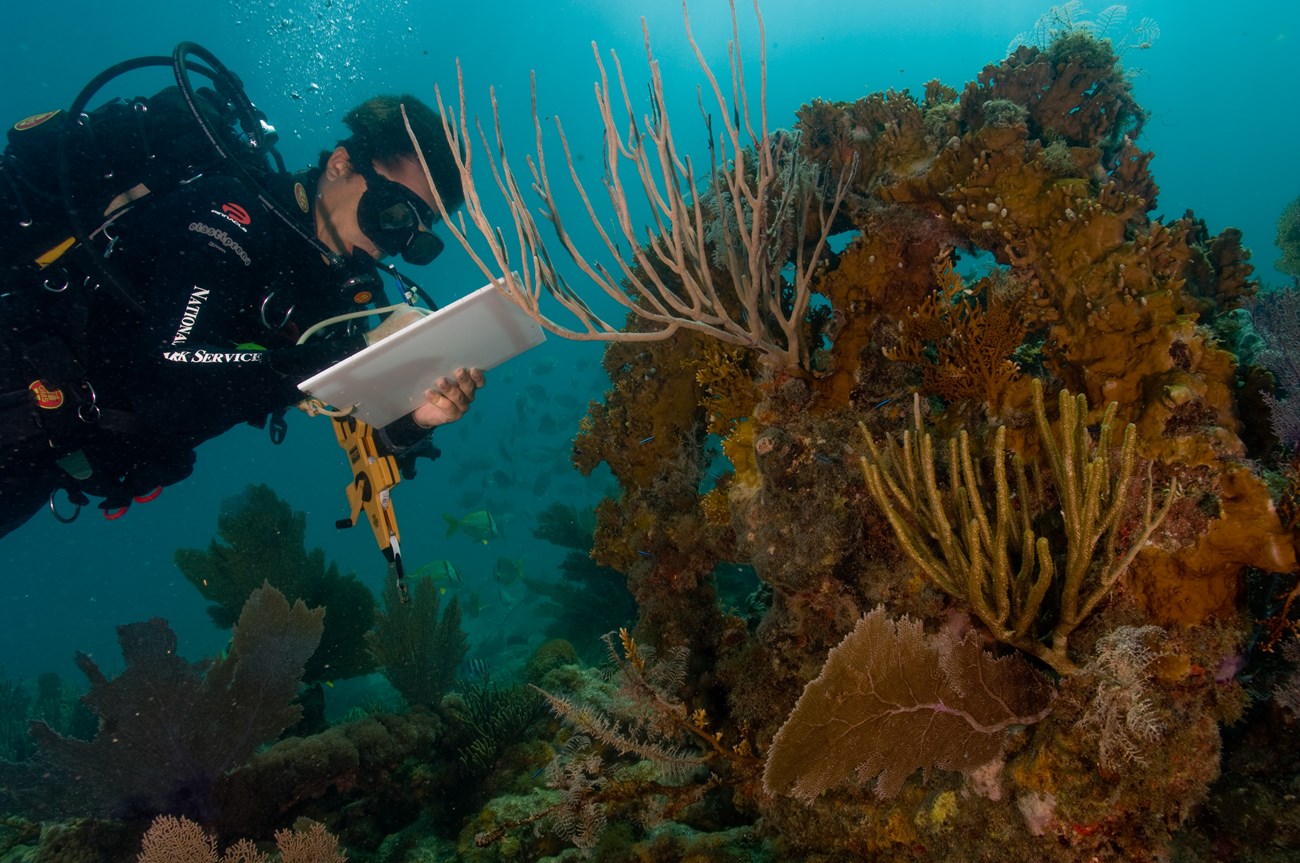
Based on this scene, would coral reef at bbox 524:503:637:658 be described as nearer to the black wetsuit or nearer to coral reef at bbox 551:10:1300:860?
coral reef at bbox 551:10:1300:860

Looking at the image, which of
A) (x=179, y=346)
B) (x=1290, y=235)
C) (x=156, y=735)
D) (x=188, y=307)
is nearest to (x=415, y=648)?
(x=156, y=735)

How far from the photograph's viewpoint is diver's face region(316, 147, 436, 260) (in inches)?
170

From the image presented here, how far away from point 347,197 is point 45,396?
7.56 ft

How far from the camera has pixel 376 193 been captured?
13.8ft

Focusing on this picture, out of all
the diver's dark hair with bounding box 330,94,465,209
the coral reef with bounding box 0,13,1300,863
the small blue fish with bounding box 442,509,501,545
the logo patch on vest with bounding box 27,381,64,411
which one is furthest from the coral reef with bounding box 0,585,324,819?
the small blue fish with bounding box 442,509,501,545

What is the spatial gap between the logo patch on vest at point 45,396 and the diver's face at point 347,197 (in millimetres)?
1922

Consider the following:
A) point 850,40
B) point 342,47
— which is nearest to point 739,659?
point 342,47

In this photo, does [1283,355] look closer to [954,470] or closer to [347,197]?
[954,470]

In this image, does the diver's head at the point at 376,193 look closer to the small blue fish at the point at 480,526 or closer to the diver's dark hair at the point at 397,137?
the diver's dark hair at the point at 397,137

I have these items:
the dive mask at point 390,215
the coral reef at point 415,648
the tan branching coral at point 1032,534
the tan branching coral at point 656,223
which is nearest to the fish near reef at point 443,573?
the coral reef at point 415,648

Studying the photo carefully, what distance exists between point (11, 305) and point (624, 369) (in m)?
4.20

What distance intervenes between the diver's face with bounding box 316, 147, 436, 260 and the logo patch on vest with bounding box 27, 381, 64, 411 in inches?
75.7

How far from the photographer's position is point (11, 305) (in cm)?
383

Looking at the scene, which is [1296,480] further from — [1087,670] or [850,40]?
[850,40]
